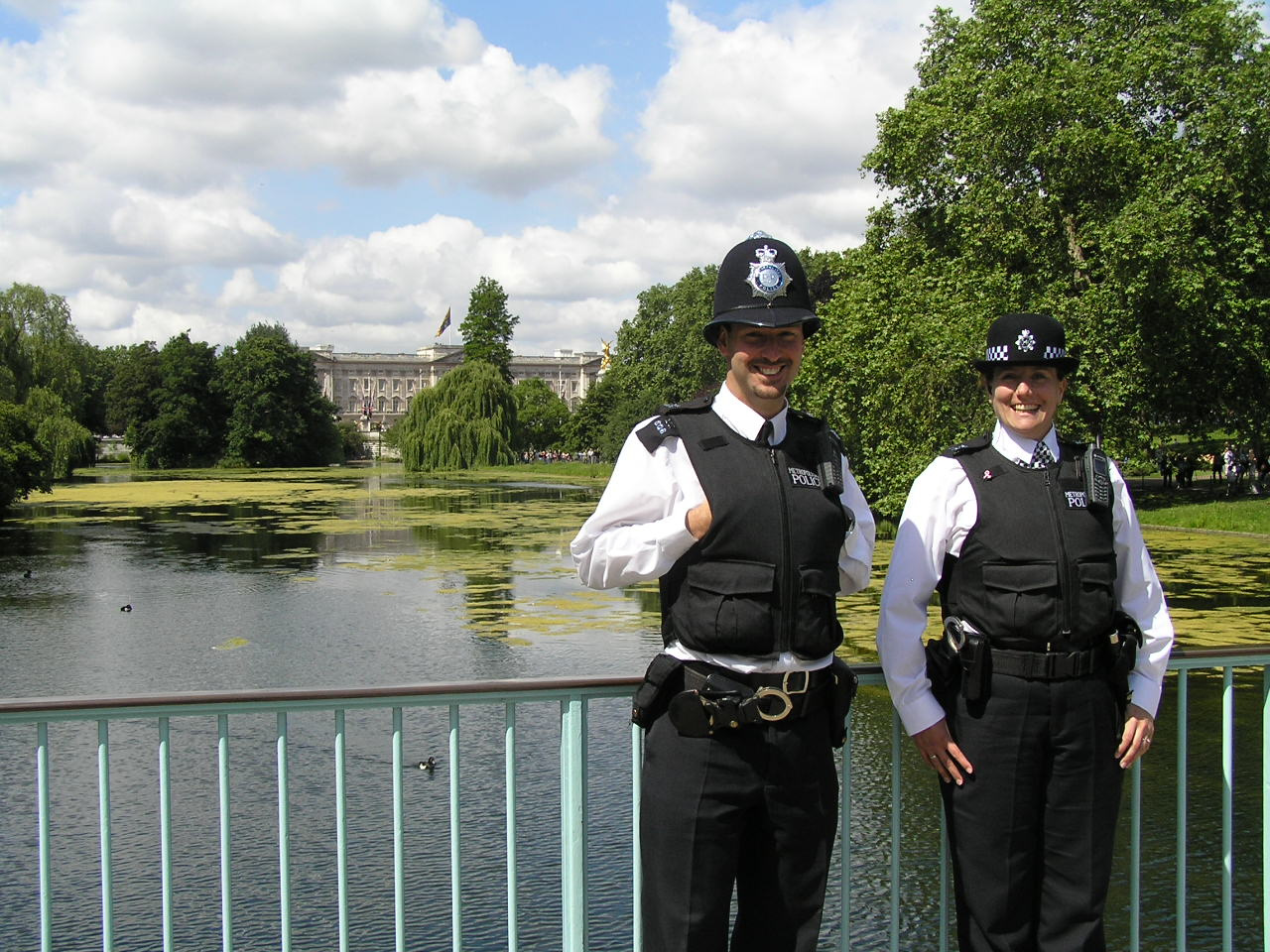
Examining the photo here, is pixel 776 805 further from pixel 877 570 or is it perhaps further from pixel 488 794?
pixel 877 570

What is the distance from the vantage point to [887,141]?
25.0 meters

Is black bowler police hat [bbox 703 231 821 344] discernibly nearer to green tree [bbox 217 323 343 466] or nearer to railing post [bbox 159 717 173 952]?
railing post [bbox 159 717 173 952]

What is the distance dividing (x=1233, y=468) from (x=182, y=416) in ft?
189

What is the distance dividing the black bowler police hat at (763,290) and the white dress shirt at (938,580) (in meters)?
0.52

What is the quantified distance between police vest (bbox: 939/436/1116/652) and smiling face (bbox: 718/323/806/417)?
1.80 feet

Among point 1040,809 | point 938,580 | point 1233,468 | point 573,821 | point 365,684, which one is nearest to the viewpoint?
point 1040,809

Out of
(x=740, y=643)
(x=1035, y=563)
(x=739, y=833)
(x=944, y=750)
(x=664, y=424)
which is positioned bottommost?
(x=739, y=833)

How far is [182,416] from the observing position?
70.1 metres

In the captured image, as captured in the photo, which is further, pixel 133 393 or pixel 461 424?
pixel 133 393

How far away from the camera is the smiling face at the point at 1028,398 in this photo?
2936mm

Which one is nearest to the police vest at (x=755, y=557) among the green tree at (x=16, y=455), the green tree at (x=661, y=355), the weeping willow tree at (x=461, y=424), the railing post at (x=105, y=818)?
the railing post at (x=105, y=818)

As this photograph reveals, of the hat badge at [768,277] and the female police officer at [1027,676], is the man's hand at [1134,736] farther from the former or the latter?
the hat badge at [768,277]

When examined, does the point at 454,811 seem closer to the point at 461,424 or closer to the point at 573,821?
the point at 573,821

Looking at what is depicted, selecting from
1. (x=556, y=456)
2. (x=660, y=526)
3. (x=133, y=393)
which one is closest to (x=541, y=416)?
(x=556, y=456)
